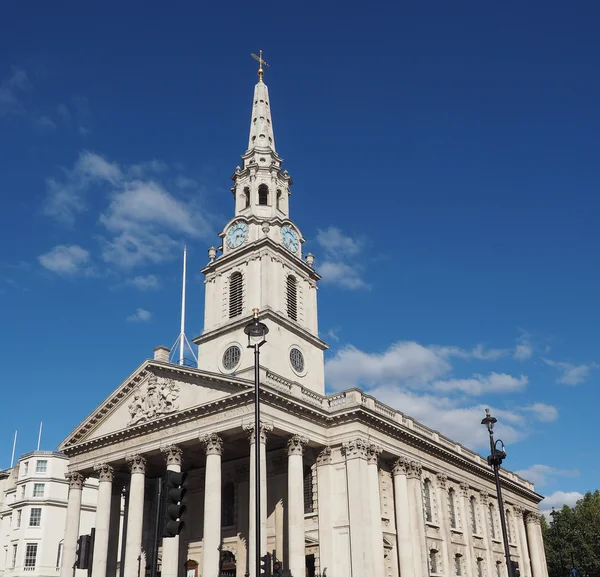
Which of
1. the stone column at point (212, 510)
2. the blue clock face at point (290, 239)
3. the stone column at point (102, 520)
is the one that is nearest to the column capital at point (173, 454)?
the stone column at point (212, 510)

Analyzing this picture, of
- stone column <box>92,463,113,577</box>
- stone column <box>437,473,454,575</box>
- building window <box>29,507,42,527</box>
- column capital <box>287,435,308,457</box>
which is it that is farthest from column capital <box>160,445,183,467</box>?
building window <box>29,507,42,527</box>

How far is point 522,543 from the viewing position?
6166cm

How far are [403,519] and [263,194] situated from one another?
27.4 metres

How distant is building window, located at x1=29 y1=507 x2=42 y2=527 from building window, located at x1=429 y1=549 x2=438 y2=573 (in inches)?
1471

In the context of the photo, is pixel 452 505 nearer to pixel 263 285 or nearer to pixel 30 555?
pixel 263 285

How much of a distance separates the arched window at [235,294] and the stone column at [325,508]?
13.1 metres

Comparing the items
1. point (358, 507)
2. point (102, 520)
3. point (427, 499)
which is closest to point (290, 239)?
point (427, 499)

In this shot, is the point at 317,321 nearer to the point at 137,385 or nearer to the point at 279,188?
the point at 279,188

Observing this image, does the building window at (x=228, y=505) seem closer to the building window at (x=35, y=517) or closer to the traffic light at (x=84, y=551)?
the building window at (x=35, y=517)

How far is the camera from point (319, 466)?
4172 cm

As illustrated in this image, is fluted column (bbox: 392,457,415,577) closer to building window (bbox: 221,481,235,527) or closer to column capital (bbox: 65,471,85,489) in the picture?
building window (bbox: 221,481,235,527)

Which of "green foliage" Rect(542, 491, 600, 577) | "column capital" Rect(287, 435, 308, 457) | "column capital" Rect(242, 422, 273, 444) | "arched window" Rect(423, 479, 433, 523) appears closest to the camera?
"column capital" Rect(242, 422, 273, 444)

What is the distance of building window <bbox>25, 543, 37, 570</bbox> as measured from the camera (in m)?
61.5

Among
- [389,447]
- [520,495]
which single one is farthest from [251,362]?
[520,495]
